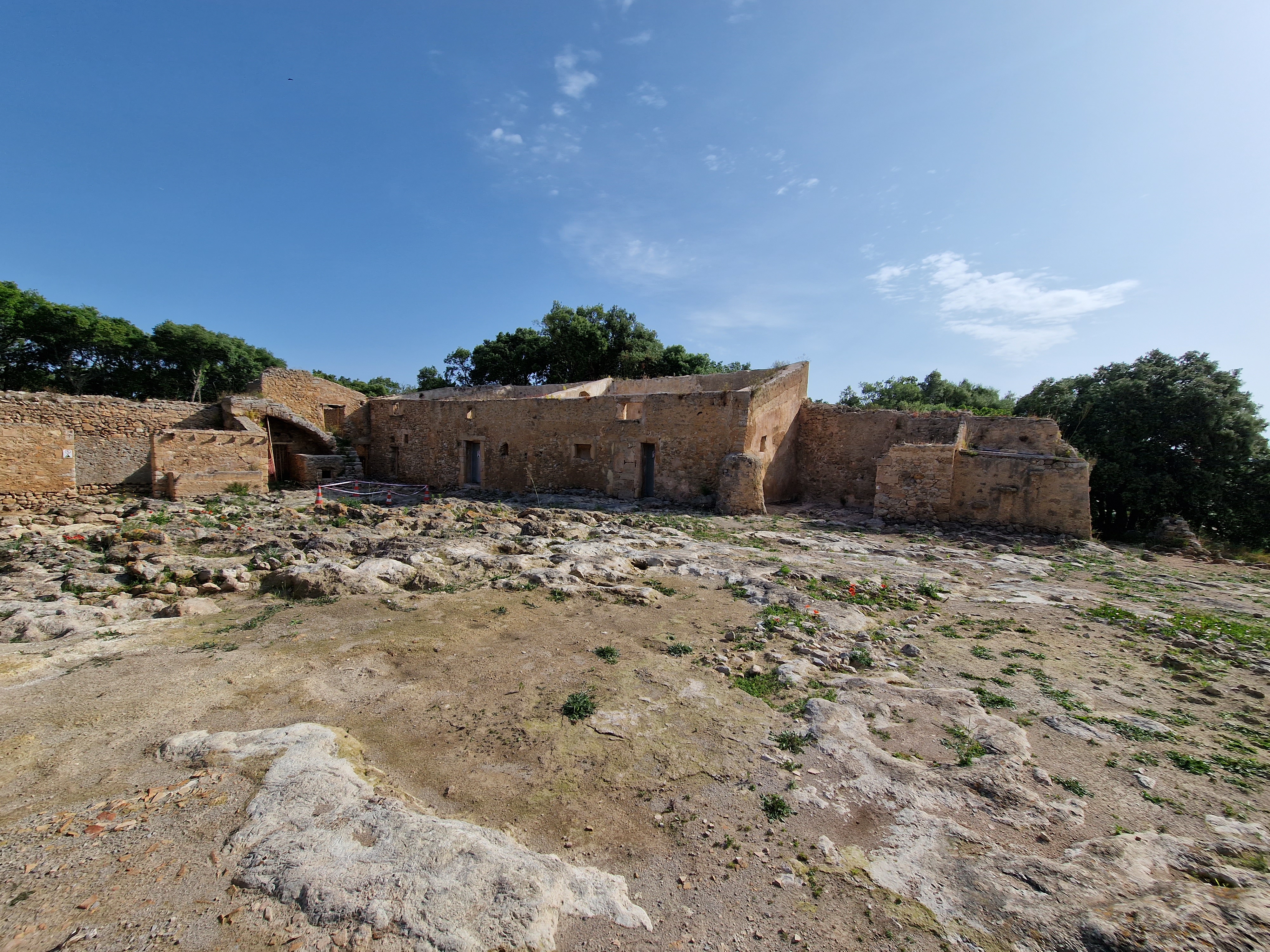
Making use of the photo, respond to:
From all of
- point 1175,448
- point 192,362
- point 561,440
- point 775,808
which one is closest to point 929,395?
point 1175,448

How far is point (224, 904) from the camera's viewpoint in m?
2.50

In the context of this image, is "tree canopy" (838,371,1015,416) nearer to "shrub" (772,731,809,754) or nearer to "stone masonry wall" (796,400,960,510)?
"stone masonry wall" (796,400,960,510)

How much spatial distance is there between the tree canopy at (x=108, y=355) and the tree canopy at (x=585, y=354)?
13.8 meters

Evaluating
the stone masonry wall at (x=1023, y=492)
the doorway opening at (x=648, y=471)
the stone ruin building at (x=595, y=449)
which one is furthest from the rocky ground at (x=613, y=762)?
the doorway opening at (x=648, y=471)

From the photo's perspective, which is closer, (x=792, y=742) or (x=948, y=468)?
(x=792, y=742)

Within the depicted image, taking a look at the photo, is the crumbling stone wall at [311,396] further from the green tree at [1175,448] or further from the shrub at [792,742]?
the green tree at [1175,448]

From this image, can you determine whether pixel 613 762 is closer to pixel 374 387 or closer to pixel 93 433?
pixel 93 433

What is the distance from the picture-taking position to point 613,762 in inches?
152

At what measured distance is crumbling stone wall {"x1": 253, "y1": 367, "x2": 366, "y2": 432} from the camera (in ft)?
62.2

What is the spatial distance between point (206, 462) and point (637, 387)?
14.9m

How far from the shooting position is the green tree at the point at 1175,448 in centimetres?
1412

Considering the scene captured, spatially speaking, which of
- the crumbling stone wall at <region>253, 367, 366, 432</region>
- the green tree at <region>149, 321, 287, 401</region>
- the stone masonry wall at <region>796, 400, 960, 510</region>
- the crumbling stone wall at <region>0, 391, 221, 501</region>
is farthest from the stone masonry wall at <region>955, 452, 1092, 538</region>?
the green tree at <region>149, 321, 287, 401</region>

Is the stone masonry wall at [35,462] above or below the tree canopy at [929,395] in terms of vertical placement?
below

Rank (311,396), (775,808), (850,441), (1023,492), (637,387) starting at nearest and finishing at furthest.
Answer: (775,808) → (1023,492) → (850,441) → (311,396) → (637,387)
